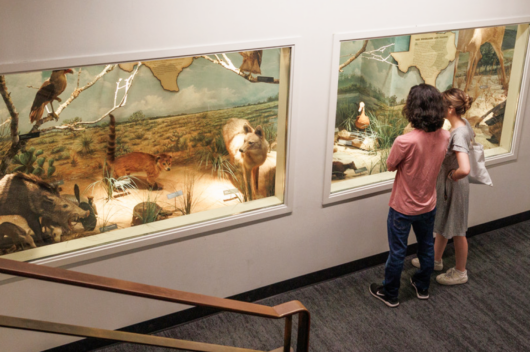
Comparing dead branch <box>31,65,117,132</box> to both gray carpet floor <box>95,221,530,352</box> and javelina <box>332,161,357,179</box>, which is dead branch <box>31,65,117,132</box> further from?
javelina <box>332,161,357,179</box>

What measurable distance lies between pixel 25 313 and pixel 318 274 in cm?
187

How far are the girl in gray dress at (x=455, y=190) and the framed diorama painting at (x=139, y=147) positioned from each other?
1003 mm

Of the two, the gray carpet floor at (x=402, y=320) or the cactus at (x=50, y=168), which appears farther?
the gray carpet floor at (x=402, y=320)

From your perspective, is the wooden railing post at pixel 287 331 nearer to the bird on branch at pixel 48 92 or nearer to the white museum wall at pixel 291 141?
the white museum wall at pixel 291 141

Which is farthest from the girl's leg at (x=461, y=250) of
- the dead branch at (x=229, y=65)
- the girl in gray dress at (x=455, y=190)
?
the dead branch at (x=229, y=65)

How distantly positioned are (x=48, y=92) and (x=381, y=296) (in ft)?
7.84

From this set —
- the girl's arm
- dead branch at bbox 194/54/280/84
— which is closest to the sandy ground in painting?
dead branch at bbox 194/54/280/84

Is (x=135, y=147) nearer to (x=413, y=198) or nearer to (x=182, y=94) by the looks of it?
(x=182, y=94)

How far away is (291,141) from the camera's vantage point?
3.06 m

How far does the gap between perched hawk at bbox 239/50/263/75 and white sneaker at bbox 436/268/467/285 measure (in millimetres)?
1980

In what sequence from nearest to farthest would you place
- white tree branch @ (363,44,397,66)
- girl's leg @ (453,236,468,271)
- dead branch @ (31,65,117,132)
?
dead branch @ (31,65,117,132)
white tree branch @ (363,44,397,66)
girl's leg @ (453,236,468,271)

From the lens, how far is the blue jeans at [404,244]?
10.3 feet

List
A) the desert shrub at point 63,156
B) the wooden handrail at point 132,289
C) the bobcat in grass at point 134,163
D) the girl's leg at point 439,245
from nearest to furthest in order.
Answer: the wooden handrail at point 132,289, the desert shrub at point 63,156, the bobcat in grass at point 134,163, the girl's leg at point 439,245

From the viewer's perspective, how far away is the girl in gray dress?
3.06 metres
